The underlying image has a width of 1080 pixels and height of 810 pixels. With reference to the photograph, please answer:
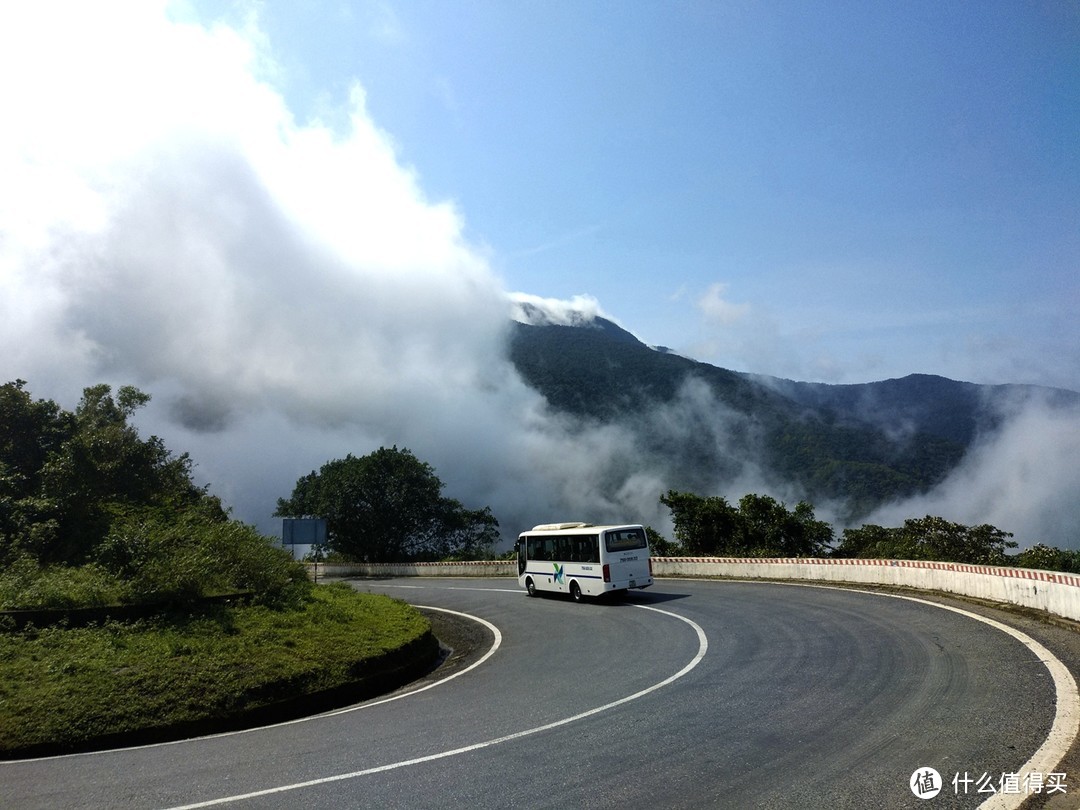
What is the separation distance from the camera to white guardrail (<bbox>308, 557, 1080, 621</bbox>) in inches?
591

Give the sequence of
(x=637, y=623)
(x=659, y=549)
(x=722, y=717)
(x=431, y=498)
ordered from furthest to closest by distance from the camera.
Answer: (x=431, y=498)
(x=659, y=549)
(x=637, y=623)
(x=722, y=717)

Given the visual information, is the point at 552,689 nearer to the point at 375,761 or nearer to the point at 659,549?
the point at 375,761

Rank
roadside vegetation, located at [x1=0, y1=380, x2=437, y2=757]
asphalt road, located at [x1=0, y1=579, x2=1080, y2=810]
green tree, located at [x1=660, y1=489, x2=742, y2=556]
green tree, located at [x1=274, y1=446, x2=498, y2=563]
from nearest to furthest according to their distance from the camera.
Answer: asphalt road, located at [x1=0, y1=579, x2=1080, y2=810] → roadside vegetation, located at [x1=0, y1=380, x2=437, y2=757] → green tree, located at [x1=660, y1=489, x2=742, y2=556] → green tree, located at [x1=274, y1=446, x2=498, y2=563]

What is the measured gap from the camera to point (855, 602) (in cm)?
1930

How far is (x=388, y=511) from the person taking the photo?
76500 millimetres

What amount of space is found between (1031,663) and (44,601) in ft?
58.9

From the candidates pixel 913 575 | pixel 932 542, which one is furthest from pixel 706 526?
pixel 913 575

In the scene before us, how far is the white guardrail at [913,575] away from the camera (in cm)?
1502

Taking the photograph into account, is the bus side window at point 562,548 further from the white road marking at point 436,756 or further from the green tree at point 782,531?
the green tree at point 782,531

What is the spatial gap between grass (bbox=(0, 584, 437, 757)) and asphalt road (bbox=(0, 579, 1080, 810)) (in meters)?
0.68

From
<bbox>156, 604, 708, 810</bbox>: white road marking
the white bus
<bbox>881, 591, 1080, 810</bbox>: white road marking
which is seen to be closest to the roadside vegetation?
<bbox>156, 604, 708, 810</bbox>: white road marking

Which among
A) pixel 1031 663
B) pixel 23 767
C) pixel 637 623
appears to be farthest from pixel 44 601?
pixel 1031 663

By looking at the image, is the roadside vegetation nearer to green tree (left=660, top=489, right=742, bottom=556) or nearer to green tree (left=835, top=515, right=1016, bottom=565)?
green tree (left=660, top=489, right=742, bottom=556)

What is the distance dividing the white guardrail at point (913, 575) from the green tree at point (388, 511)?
34016 millimetres
